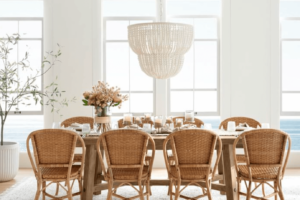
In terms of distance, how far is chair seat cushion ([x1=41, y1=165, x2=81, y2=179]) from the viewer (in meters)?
3.41

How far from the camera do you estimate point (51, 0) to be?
598 cm

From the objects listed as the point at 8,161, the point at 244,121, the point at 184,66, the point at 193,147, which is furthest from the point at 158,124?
the point at 184,66

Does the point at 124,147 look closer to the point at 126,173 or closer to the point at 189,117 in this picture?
the point at 126,173

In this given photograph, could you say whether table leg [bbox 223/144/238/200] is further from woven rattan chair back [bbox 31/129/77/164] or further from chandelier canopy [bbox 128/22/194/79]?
Result: woven rattan chair back [bbox 31/129/77/164]

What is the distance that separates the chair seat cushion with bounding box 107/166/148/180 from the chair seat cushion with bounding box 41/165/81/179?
0.40 metres

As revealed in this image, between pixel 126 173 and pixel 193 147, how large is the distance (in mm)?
686

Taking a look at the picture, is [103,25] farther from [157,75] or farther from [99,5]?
[157,75]

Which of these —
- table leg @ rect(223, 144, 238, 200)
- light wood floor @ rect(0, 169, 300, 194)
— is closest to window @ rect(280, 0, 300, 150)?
light wood floor @ rect(0, 169, 300, 194)

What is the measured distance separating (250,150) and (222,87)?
2.74 m

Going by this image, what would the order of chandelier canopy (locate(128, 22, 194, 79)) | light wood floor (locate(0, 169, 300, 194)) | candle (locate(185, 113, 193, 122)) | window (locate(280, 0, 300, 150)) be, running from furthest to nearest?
window (locate(280, 0, 300, 150)) < light wood floor (locate(0, 169, 300, 194)) < candle (locate(185, 113, 193, 122)) < chandelier canopy (locate(128, 22, 194, 79))

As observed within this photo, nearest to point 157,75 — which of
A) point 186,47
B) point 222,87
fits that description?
point 186,47

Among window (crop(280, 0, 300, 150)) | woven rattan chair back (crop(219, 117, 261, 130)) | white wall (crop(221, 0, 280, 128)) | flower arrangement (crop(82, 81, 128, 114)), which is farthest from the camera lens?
window (crop(280, 0, 300, 150))

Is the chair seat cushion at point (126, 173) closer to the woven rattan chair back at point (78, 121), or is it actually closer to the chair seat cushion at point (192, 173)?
the chair seat cushion at point (192, 173)

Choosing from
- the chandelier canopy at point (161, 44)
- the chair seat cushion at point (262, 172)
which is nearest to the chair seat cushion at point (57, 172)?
the chandelier canopy at point (161, 44)
